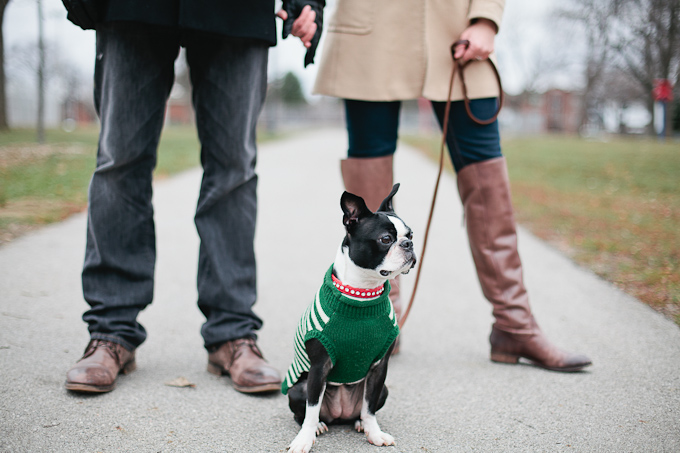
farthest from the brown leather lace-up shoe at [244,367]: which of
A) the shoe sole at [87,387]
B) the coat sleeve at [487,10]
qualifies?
the coat sleeve at [487,10]

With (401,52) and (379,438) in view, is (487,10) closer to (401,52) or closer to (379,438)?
(401,52)

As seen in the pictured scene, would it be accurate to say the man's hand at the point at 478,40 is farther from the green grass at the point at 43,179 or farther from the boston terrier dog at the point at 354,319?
the green grass at the point at 43,179

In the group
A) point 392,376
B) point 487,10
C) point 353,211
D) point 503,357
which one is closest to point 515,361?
point 503,357

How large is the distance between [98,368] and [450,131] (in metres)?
1.76

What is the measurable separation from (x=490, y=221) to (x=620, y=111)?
65.1 m

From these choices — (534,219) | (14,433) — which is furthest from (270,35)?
(534,219)

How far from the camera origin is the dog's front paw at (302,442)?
5.88 feet

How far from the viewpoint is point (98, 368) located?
84.7 inches

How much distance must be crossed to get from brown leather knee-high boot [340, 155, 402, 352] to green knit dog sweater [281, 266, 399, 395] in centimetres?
75

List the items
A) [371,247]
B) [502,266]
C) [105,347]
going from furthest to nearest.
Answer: [502,266] → [105,347] → [371,247]

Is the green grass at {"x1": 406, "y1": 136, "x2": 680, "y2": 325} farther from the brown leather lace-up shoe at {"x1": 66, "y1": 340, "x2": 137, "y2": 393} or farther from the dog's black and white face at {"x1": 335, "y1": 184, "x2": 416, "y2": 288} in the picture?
the brown leather lace-up shoe at {"x1": 66, "y1": 340, "x2": 137, "y2": 393}

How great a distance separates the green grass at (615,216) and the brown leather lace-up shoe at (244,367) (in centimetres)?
229

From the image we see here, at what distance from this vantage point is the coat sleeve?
2463 mm

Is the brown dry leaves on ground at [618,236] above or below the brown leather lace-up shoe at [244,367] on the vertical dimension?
above
